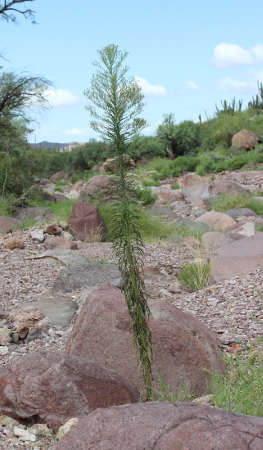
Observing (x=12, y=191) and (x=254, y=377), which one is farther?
(x=12, y=191)

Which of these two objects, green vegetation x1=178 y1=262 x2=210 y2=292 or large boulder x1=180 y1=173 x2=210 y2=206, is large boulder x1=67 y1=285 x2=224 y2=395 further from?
large boulder x1=180 y1=173 x2=210 y2=206

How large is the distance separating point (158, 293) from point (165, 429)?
419 centimetres

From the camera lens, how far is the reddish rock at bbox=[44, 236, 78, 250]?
8.52m

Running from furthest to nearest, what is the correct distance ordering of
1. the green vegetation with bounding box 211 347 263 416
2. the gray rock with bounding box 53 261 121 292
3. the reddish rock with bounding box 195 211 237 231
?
the reddish rock with bounding box 195 211 237 231
the gray rock with bounding box 53 261 121 292
the green vegetation with bounding box 211 347 263 416

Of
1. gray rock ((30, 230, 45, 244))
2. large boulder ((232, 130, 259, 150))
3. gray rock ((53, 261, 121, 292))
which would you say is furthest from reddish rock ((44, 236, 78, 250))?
large boulder ((232, 130, 259, 150))

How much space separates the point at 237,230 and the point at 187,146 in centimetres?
1900

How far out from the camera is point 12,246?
8.35 metres

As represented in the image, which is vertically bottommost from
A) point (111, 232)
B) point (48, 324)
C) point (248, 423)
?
point (48, 324)

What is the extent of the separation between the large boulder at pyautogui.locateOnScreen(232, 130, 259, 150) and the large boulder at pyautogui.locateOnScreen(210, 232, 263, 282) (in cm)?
1778

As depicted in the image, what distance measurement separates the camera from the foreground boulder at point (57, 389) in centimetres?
270

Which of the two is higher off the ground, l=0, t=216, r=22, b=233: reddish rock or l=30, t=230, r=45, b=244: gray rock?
l=0, t=216, r=22, b=233: reddish rock

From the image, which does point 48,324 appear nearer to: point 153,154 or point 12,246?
point 12,246

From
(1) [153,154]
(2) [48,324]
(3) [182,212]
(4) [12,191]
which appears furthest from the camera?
(1) [153,154]

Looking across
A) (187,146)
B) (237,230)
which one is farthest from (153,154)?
(237,230)
